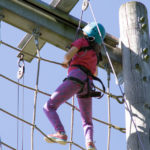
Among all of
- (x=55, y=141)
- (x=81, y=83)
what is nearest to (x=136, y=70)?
(x=81, y=83)

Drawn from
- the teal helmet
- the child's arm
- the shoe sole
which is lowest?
the shoe sole

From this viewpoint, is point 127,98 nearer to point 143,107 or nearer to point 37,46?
point 143,107

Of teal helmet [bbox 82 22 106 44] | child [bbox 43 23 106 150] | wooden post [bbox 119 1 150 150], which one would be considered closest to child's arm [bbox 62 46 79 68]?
child [bbox 43 23 106 150]

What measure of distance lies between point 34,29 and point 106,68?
829 mm

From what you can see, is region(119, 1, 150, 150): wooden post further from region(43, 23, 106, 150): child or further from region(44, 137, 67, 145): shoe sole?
region(44, 137, 67, 145): shoe sole

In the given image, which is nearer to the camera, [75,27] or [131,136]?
[131,136]

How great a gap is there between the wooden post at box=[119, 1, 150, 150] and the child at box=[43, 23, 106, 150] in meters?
0.35

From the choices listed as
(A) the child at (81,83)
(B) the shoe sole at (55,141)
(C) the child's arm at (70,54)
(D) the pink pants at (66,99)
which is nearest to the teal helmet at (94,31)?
(A) the child at (81,83)

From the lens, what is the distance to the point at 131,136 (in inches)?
231

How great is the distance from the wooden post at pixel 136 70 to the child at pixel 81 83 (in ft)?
1.15

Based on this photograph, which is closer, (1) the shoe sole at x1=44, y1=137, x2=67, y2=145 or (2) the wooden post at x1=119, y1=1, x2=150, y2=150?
(1) the shoe sole at x1=44, y1=137, x2=67, y2=145

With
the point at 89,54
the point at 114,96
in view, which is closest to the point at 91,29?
the point at 89,54

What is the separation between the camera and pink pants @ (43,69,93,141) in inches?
219

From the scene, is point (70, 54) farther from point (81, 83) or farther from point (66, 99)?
point (66, 99)
